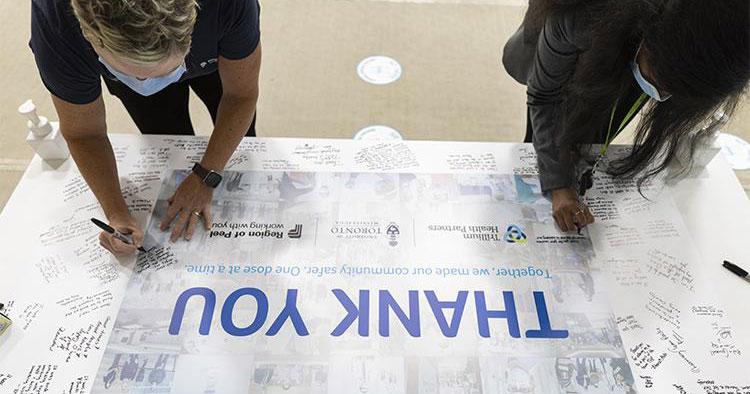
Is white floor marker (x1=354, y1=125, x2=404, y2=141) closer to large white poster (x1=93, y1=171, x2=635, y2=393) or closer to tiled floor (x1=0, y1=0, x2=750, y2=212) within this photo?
tiled floor (x1=0, y1=0, x2=750, y2=212)

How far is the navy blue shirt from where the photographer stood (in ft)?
2.47

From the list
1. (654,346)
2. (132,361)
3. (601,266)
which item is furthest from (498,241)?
(132,361)

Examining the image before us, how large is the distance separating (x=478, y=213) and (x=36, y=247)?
791 mm

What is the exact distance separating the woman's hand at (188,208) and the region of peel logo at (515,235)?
548 millimetres

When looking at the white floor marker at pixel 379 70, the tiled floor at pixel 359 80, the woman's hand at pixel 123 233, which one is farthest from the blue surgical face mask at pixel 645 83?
the white floor marker at pixel 379 70

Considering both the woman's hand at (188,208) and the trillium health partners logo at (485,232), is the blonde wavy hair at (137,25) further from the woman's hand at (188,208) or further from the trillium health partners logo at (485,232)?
the trillium health partners logo at (485,232)

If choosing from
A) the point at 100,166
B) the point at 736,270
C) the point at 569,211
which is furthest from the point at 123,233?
the point at 736,270

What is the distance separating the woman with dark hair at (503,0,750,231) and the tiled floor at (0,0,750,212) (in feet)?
2.13

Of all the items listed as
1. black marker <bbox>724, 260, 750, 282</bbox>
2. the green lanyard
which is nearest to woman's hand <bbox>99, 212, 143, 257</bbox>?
the green lanyard

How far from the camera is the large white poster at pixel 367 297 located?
794 millimetres

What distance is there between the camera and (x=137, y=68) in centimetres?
72

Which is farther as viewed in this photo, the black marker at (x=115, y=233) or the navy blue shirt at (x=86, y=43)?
the black marker at (x=115, y=233)

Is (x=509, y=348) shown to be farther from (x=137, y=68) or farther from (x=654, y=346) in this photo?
A: (x=137, y=68)

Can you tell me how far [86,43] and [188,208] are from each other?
320 mm
